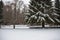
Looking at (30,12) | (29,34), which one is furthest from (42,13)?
(29,34)

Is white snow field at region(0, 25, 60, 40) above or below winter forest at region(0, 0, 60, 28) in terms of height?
below

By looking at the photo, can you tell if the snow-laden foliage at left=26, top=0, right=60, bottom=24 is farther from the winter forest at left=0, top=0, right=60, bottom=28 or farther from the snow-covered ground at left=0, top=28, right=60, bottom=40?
the snow-covered ground at left=0, top=28, right=60, bottom=40

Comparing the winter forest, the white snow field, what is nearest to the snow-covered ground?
the white snow field

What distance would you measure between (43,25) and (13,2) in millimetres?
1171

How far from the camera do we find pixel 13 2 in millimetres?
4469

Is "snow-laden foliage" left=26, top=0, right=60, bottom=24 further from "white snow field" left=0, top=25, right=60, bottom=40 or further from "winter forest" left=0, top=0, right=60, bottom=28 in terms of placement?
"white snow field" left=0, top=25, right=60, bottom=40

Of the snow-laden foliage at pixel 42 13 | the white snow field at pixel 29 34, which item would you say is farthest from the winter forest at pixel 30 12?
the white snow field at pixel 29 34

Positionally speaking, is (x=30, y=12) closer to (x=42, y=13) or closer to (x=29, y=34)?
(x=42, y=13)

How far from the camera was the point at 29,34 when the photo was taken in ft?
14.5

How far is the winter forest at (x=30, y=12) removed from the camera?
4430 millimetres

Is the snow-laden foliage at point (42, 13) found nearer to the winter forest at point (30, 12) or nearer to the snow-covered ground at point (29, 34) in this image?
the winter forest at point (30, 12)

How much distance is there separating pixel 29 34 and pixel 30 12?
679 millimetres

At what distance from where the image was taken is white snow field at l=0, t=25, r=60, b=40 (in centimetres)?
434

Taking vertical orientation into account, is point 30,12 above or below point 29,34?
above
